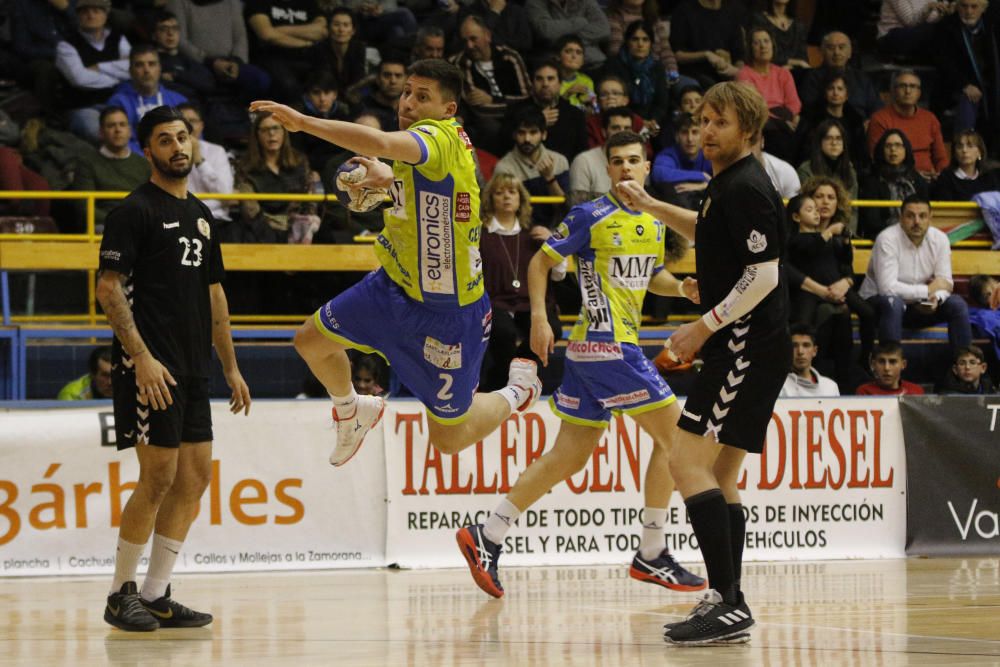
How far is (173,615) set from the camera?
708 cm

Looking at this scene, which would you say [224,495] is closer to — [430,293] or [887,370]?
[430,293]

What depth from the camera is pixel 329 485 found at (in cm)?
1016

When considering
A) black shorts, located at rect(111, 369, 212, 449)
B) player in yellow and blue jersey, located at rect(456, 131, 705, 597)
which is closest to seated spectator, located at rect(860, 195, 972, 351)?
player in yellow and blue jersey, located at rect(456, 131, 705, 597)

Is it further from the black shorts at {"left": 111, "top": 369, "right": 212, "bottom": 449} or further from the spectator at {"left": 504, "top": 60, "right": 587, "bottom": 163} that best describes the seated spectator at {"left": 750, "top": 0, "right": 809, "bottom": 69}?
the black shorts at {"left": 111, "top": 369, "right": 212, "bottom": 449}

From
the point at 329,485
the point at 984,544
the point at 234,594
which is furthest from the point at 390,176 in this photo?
the point at 984,544

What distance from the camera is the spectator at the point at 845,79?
1564 centimetres

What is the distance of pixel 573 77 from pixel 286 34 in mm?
2956

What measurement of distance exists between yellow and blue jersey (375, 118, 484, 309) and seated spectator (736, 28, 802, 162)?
831 cm

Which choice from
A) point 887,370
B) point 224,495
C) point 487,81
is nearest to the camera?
point 224,495

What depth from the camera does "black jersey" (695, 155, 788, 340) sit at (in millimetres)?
6148

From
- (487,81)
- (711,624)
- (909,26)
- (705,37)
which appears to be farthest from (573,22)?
(711,624)

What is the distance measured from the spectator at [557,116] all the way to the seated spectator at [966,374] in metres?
4.06

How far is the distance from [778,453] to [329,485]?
10.8 ft

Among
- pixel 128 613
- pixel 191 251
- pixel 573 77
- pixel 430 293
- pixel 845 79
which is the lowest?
pixel 128 613
